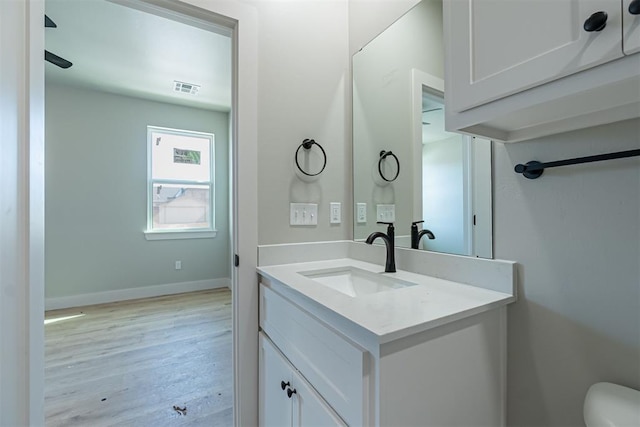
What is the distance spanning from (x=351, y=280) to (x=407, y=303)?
0.57m

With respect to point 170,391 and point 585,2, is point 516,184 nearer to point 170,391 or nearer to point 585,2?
point 585,2

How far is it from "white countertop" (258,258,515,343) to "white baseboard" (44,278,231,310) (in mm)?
3362

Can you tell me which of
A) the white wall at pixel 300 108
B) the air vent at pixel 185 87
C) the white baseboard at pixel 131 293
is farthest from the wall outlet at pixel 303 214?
the white baseboard at pixel 131 293

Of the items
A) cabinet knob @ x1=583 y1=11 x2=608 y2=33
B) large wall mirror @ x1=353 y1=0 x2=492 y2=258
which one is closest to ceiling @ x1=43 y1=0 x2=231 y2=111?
large wall mirror @ x1=353 y1=0 x2=492 y2=258

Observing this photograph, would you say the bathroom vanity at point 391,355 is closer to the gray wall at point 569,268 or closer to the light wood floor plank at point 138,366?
the gray wall at point 569,268

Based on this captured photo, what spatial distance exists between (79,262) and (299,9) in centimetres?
376

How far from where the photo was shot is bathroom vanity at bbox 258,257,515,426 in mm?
690

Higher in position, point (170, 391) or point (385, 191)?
point (385, 191)

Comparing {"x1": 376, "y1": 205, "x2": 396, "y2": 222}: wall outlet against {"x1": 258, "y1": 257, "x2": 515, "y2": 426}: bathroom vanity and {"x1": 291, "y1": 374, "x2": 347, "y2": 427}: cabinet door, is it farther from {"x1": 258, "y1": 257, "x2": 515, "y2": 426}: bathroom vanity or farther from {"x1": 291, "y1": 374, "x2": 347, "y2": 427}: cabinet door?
{"x1": 291, "y1": 374, "x2": 347, "y2": 427}: cabinet door

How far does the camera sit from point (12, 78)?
0.76 metres

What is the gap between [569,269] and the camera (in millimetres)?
822

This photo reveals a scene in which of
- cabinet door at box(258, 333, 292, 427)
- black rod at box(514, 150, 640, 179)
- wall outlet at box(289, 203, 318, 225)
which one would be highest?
black rod at box(514, 150, 640, 179)

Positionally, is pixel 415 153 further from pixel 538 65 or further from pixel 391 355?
pixel 391 355

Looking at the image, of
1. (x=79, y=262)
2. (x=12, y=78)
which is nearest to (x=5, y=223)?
(x=12, y=78)
